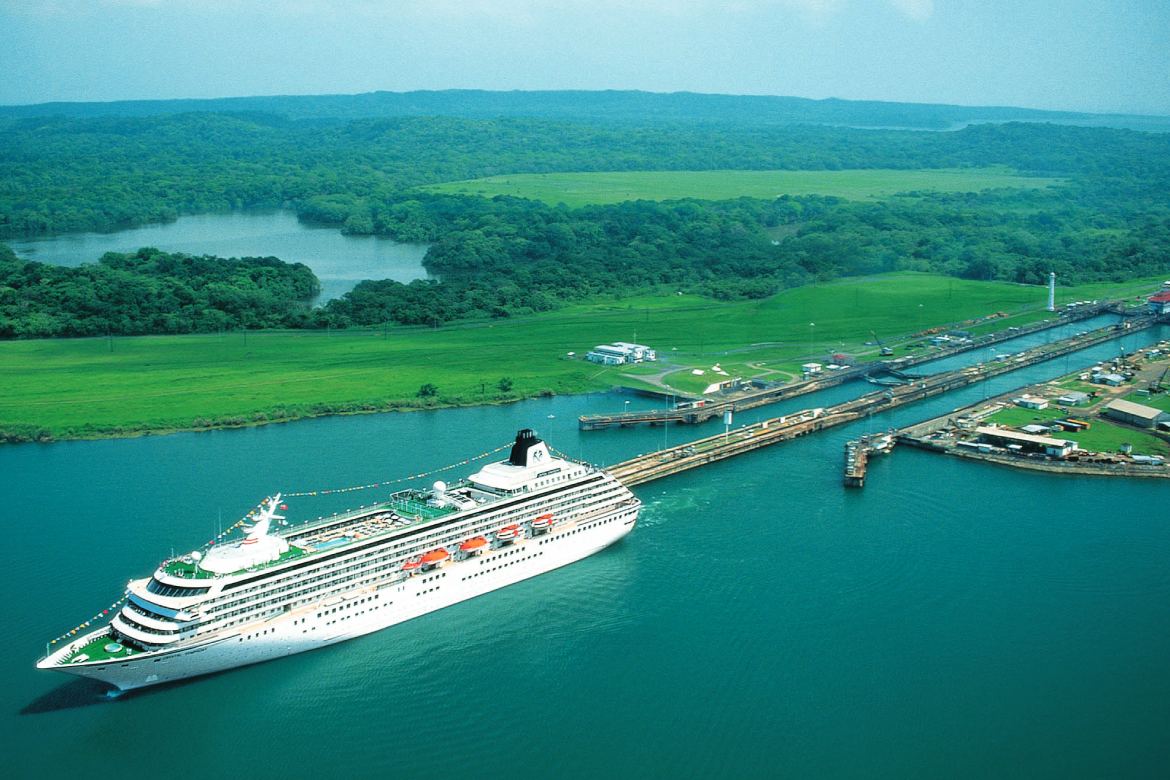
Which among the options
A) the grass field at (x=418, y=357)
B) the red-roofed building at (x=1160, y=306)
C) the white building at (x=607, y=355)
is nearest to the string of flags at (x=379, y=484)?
the grass field at (x=418, y=357)

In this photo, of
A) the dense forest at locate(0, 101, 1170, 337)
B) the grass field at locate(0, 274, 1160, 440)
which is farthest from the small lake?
the grass field at locate(0, 274, 1160, 440)

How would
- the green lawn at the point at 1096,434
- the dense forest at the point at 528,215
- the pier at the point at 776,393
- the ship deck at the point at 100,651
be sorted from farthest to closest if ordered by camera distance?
the dense forest at the point at 528,215
the pier at the point at 776,393
the green lawn at the point at 1096,434
the ship deck at the point at 100,651

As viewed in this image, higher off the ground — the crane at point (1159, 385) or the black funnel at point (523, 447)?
the black funnel at point (523, 447)

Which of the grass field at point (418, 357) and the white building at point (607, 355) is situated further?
the white building at point (607, 355)

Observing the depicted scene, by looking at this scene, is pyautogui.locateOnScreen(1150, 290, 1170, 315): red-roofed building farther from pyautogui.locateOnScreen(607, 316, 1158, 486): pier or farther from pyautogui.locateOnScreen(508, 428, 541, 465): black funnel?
pyautogui.locateOnScreen(508, 428, 541, 465): black funnel

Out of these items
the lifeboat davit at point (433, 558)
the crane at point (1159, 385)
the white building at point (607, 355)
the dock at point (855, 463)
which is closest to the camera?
the lifeboat davit at point (433, 558)

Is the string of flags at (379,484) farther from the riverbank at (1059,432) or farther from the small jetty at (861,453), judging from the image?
the riverbank at (1059,432)

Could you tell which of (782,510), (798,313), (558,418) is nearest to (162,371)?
(558,418)

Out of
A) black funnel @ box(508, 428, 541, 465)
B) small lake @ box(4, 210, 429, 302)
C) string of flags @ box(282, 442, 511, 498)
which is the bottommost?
string of flags @ box(282, 442, 511, 498)
